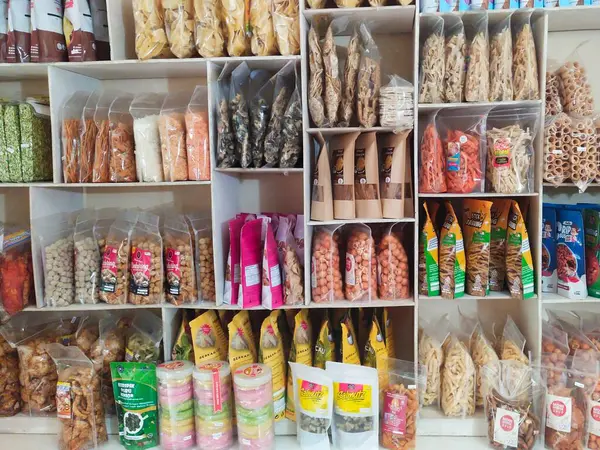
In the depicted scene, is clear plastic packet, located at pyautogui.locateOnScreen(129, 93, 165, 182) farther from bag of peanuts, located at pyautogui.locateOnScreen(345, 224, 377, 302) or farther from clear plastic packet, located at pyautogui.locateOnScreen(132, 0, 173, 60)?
bag of peanuts, located at pyautogui.locateOnScreen(345, 224, 377, 302)

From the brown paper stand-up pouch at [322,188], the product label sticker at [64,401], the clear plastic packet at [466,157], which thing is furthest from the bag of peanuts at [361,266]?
the product label sticker at [64,401]

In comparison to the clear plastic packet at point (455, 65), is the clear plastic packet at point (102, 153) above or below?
below

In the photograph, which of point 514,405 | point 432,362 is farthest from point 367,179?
point 514,405

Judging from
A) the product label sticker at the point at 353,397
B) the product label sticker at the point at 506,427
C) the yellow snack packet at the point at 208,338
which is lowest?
the product label sticker at the point at 506,427

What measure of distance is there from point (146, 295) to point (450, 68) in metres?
1.49

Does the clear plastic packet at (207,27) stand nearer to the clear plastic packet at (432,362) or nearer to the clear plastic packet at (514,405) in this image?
the clear plastic packet at (432,362)

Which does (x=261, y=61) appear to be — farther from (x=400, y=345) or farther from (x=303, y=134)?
(x=400, y=345)

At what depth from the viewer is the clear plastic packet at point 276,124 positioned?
6.04 feet

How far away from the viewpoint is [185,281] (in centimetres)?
192

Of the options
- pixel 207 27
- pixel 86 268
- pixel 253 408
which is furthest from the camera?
pixel 86 268

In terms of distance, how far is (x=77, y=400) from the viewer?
70.9 inches

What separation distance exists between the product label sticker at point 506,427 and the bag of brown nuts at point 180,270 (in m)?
1.26

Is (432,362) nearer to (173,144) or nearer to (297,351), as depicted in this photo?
(297,351)

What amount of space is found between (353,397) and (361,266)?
49cm
